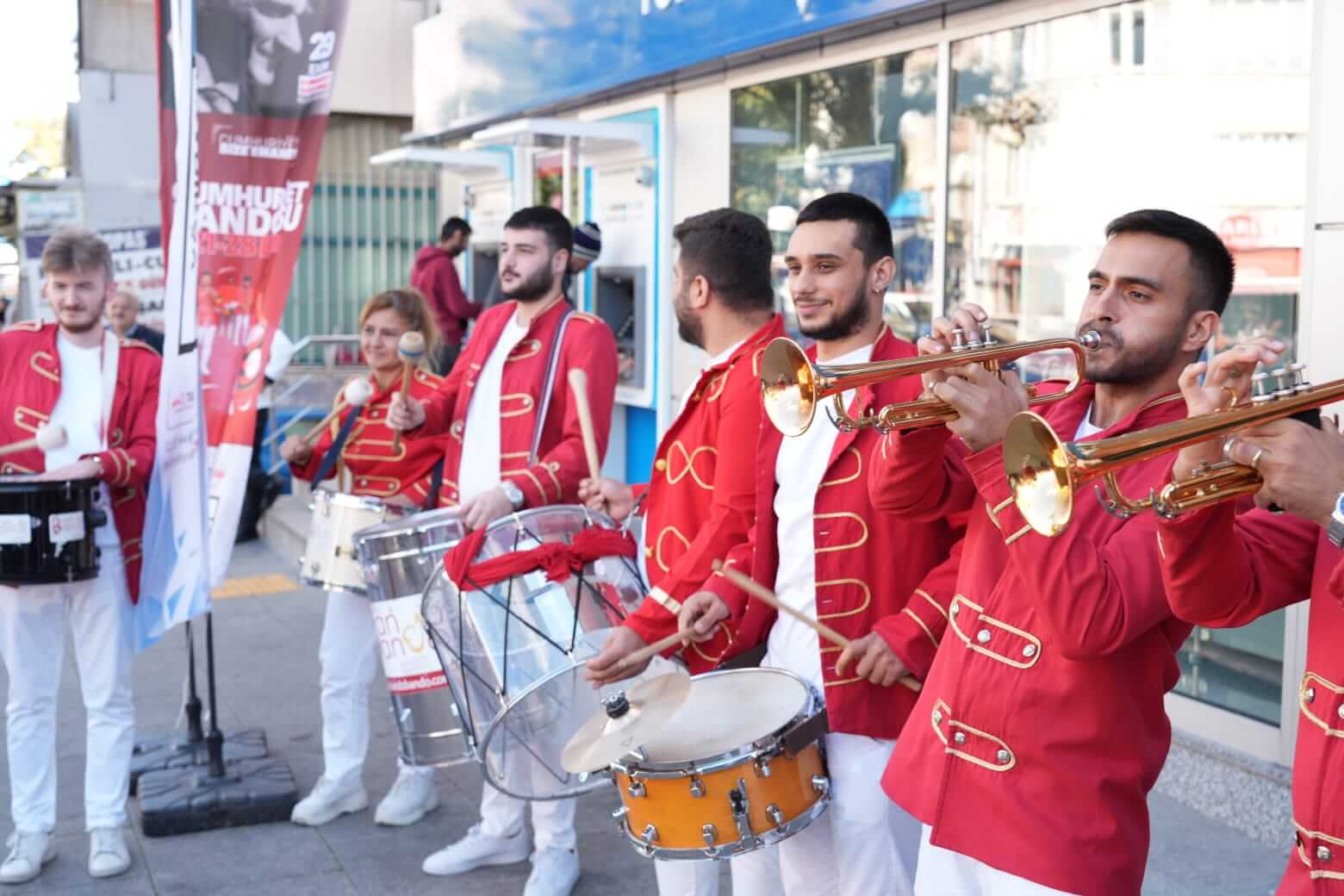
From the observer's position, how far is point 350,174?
17.5 metres

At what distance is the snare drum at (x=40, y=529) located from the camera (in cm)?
461

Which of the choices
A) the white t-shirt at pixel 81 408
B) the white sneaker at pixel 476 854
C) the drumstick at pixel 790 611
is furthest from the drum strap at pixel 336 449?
the drumstick at pixel 790 611

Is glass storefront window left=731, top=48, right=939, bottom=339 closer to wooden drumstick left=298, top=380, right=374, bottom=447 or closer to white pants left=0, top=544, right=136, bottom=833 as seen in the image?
wooden drumstick left=298, top=380, right=374, bottom=447

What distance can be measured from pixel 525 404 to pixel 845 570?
1911 mm

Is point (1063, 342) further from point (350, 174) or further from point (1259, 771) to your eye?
point (350, 174)

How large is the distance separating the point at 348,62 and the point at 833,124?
10706 mm

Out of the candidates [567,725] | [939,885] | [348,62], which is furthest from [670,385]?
[348,62]

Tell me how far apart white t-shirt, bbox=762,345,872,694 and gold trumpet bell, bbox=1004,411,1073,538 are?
117 centimetres

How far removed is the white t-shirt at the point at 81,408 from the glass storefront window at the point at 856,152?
3471mm

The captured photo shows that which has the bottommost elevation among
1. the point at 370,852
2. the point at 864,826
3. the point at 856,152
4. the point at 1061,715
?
the point at 370,852

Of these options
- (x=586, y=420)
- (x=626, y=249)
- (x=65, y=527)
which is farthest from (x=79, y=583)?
(x=626, y=249)

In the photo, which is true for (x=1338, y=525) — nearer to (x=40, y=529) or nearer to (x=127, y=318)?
(x=40, y=529)

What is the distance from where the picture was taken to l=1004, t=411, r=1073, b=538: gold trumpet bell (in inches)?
81.3

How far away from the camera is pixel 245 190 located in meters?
5.43
